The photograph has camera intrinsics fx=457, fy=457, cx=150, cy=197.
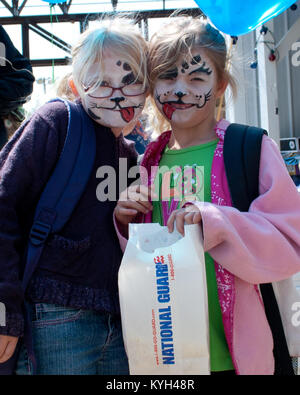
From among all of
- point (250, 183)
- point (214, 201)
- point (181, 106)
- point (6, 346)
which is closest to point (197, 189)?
point (214, 201)

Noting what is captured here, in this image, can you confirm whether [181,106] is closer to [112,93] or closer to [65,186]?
[112,93]

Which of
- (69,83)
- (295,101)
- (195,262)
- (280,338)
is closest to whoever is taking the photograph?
(195,262)

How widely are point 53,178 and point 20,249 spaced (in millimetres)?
238

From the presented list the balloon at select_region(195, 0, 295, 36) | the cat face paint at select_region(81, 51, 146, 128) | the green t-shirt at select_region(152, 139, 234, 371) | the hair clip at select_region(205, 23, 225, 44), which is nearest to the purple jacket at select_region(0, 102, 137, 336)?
the cat face paint at select_region(81, 51, 146, 128)

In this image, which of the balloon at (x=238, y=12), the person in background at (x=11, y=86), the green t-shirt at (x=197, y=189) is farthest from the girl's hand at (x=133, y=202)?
the balloon at (x=238, y=12)

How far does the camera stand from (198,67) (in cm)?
158

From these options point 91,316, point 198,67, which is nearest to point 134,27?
point 198,67

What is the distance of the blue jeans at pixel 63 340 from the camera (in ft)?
4.41

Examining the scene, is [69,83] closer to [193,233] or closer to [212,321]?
[193,233]

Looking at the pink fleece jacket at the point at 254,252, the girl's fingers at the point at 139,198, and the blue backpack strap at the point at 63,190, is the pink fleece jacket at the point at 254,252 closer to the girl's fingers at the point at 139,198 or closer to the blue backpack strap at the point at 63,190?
the girl's fingers at the point at 139,198

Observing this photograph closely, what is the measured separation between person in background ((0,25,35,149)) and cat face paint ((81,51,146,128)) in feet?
2.18

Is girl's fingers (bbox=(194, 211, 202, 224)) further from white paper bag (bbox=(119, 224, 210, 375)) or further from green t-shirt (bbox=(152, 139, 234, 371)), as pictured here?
green t-shirt (bbox=(152, 139, 234, 371))

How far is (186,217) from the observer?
1285 mm

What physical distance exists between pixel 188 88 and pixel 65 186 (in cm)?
55
